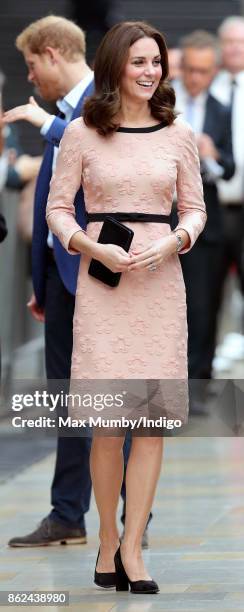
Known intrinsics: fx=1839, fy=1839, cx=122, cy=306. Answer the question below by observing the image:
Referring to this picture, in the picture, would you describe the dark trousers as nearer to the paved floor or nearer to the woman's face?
the paved floor

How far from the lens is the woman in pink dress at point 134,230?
19.2ft

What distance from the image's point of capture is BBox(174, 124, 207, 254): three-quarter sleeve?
19.5 feet

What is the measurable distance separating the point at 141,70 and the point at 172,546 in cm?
199

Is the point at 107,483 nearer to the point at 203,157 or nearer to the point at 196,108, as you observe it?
the point at 203,157

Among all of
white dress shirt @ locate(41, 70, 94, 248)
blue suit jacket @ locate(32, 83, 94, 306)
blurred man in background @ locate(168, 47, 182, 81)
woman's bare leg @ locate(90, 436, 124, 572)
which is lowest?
blurred man in background @ locate(168, 47, 182, 81)

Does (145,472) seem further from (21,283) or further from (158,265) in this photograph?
(21,283)

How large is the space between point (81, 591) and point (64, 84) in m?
1.98

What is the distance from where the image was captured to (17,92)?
64.3 feet

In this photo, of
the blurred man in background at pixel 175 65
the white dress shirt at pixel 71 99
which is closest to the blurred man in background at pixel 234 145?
the blurred man in background at pixel 175 65

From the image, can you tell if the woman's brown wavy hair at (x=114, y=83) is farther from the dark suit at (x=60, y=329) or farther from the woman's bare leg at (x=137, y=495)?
the woman's bare leg at (x=137, y=495)

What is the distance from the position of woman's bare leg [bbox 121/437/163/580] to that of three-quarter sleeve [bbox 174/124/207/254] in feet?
2.17

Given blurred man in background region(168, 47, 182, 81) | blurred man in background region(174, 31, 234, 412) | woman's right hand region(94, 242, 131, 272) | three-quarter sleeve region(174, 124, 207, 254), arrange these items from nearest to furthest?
1. woman's right hand region(94, 242, 131, 272)
2. three-quarter sleeve region(174, 124, 207, 254)
3. blurred man in background region(174, 31, 234, 412)
4. blurred man in background region(168, 47, 182, 81)

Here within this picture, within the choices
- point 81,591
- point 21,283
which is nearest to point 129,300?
point 81,591

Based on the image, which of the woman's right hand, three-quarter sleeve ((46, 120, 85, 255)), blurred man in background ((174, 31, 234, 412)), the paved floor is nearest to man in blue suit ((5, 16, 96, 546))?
the paved floor
